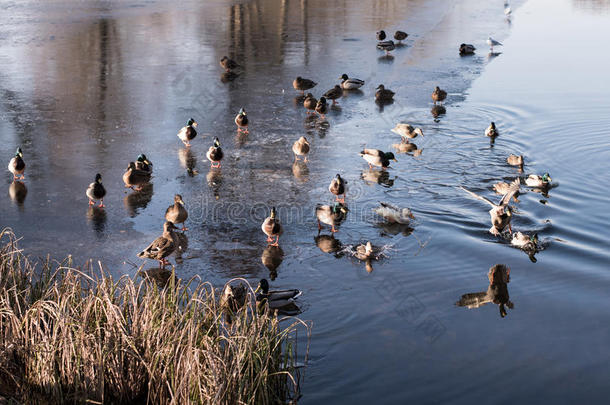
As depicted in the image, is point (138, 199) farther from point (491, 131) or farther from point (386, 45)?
point (386, 45)

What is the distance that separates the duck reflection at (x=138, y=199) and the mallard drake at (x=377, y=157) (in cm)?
371

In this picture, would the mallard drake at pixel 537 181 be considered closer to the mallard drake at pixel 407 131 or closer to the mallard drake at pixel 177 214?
the mallard drake at pixel 407 131

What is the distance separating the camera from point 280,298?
774cm

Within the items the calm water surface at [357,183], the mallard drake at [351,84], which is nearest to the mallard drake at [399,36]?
the calm water surface at [357,183]

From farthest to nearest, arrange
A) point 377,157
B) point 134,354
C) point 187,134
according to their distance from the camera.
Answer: point 187,134
point 377,157
point 134,354

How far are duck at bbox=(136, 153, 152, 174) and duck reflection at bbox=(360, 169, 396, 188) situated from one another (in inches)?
138

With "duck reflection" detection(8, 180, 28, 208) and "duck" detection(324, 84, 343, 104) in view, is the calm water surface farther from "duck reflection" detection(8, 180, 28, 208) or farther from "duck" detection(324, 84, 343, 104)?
"duck" detection(324, 84, 343, 104)

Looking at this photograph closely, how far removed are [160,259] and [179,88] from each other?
370 inches

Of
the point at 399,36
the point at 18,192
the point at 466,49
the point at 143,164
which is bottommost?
the point at 18,192

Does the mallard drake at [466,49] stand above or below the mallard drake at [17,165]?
above

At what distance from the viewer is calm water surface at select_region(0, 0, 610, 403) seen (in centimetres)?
721

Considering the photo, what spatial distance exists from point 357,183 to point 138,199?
3513mm

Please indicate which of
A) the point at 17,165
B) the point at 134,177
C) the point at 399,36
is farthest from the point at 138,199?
the point at 399,36

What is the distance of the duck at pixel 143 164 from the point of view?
448 inches
